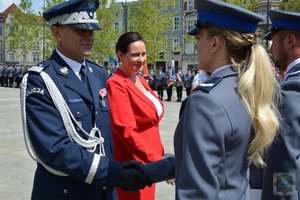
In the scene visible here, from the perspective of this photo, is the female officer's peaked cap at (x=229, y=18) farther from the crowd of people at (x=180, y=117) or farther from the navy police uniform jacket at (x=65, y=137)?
the navy police uniform jacket at (x=65, y=137)

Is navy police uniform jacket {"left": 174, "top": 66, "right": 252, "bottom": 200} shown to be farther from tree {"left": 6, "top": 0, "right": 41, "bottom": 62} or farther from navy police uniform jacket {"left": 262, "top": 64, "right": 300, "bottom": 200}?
tree {"left": 6, "top": 0, "right": 41, "bottom": 62}

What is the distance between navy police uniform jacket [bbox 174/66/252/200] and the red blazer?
3.59ft

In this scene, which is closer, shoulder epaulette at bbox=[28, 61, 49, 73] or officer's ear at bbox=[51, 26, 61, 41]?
shoulder epaulette at bbox=[28, 61, 49, 73]

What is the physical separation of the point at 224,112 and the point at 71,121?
1001mm

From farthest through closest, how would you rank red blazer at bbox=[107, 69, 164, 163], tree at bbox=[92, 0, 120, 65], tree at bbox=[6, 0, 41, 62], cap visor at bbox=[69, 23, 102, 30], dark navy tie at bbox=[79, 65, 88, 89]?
tree at bbox=[6, 0, 41, 62] → tree at bbox=[92, 0, 120, 65] → red blazer at bbox=[107, 69, 164, 163] → dark navy tie at bbox=[79, 65, 88, 89] → cap visor at bbox=[69, 23, 102, 30]

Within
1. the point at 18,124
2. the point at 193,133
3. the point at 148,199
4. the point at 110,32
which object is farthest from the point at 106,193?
the point at 110,32

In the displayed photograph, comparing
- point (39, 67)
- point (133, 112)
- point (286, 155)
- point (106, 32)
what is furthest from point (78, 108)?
point (106, 32)

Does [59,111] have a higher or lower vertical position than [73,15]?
lower

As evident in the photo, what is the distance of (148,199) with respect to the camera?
3.11 metres

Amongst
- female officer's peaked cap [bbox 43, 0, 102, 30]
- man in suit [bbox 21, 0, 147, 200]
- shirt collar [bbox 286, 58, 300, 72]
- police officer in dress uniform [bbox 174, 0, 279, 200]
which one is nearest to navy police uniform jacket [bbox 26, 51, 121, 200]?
man in suit [bbox 21, 0, 147, 200]

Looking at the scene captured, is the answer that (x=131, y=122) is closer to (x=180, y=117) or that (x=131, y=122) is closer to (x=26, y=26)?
(x=180, y=117)

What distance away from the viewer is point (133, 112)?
307 cm

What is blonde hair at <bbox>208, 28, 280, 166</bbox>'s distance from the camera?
174 cm

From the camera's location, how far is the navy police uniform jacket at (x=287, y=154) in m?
2.17
